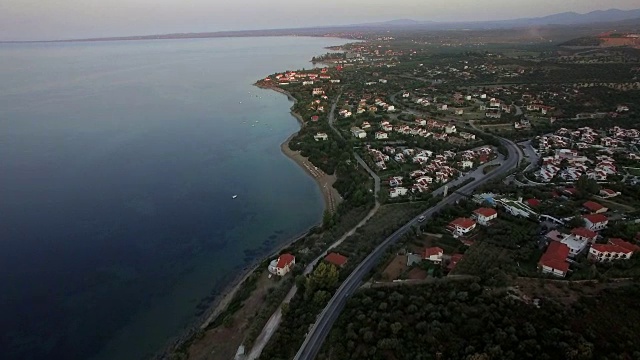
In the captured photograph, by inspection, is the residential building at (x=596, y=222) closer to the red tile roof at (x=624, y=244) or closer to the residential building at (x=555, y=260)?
the red tile roof at (x=624, y=244)

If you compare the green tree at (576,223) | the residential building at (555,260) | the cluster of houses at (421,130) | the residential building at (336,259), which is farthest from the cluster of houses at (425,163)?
the residential building at (555,260)

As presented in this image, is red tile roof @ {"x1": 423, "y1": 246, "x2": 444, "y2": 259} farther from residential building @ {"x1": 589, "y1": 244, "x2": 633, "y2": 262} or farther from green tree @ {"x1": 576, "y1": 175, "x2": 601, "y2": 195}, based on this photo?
green tree @ {"x1": 576, "y1": 175, "x2": 601, "y2": 195}

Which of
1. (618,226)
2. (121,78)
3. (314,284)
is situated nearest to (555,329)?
(314,284)

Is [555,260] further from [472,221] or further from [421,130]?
[421,130]

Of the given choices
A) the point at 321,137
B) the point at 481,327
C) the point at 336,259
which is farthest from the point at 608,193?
the point at 321,137

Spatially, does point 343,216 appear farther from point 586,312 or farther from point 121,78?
point 121,78

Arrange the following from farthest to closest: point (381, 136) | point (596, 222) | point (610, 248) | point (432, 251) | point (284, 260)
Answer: point (381, 136), point (596, 222), point (284, 260), point (432, 251), point (610, 248)
